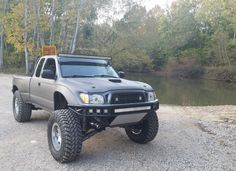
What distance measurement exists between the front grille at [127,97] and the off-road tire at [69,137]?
0.80 meters

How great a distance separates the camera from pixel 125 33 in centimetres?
4150

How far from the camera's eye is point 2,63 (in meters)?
36.5

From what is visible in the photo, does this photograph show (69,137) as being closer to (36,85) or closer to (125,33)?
(36,85)

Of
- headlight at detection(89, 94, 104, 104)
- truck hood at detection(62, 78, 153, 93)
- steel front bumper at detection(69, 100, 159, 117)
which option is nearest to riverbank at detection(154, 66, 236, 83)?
truck hood at detection(62, 78, 153, 93)

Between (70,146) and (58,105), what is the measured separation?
1468 millimetres

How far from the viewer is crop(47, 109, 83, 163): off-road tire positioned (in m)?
5.39

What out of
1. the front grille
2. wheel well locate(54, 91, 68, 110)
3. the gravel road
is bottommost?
the gravel road

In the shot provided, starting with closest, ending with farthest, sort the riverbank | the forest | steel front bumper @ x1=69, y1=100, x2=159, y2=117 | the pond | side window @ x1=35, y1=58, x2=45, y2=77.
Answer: steel front bumper @ x1=69, y1=100, x2=159, y2=117
side window @ x1=35, y1=58, x2=45, y2=77
the pond
the forest
the riverbank

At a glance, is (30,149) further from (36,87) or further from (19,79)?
(19,79)

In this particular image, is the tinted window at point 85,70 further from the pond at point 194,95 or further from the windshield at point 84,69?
the pond at point 194,95

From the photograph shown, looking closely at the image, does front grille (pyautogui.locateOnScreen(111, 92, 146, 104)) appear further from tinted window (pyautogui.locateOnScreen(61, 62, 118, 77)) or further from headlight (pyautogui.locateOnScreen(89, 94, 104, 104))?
tinted window (pyautogui.locateOnScreen(61, 62, 118, 77))

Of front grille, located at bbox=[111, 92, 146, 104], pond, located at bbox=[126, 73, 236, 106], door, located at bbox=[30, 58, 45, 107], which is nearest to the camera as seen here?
front grille, located at bbox=[111, 92, 146, 104]

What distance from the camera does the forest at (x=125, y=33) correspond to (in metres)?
28.1

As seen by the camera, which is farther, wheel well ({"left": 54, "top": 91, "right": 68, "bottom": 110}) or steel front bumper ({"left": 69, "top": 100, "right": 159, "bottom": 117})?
wheel well ({"left": 54, "top": 91, "right": 68, "bottom": 110})
